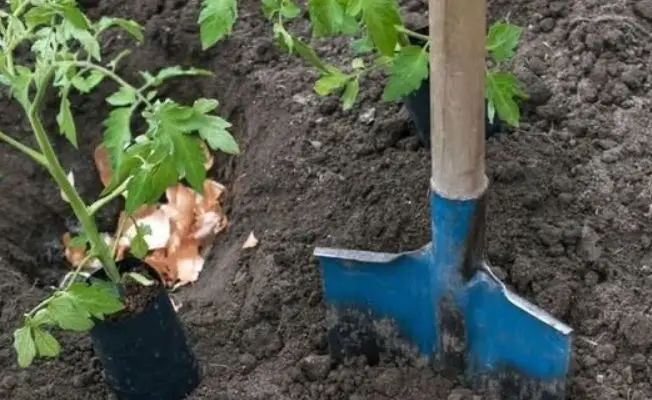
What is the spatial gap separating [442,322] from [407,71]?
43cm

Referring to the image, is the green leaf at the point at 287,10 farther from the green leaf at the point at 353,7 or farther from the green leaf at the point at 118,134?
the green leaf at the point at 118,134

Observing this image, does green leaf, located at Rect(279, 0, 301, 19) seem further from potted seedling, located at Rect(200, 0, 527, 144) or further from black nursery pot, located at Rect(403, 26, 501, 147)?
black nursery pot, located at Rect(403, 26, 501, 147)

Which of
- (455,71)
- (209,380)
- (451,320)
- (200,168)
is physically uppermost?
(455,71)

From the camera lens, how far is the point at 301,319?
6.66ft

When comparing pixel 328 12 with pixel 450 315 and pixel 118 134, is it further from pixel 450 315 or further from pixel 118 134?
pixel 450 315

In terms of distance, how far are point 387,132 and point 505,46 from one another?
417 millimetres

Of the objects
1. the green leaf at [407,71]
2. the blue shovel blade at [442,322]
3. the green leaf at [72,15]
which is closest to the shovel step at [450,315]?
the blue shovel blade at [442,322]

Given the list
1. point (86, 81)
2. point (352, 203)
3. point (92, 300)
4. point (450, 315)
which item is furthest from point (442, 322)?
point (86, 81)

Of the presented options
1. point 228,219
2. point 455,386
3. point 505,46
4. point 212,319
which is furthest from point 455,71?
point 228,219

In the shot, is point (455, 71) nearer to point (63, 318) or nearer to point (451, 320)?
point (451, 320)

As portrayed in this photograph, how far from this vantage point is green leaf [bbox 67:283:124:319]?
163 centimetres

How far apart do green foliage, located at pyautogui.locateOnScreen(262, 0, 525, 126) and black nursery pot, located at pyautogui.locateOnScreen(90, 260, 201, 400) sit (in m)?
0.48

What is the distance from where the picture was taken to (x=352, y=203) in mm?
2186

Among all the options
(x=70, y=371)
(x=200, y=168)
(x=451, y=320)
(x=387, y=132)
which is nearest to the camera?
(x=200, y=168)
